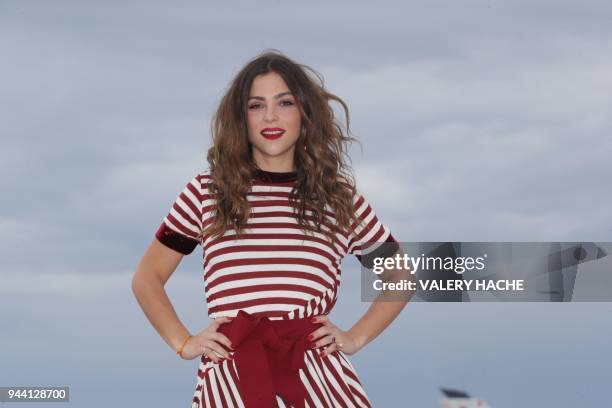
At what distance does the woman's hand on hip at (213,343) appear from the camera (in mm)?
4086

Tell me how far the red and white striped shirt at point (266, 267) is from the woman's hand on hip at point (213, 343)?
44 millimetres

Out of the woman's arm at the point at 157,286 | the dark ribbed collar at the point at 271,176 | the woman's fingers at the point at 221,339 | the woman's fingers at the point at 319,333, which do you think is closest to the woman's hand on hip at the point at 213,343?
the woman's fingers at the point at 221,339

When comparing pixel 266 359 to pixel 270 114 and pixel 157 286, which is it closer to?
pixel 157 286

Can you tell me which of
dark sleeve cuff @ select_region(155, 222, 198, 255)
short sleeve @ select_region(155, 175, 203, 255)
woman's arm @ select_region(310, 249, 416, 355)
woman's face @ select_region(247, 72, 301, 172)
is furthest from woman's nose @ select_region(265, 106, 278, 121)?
woman's arm @ select_region(310, 249, 416, 355)

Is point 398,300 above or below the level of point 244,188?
below

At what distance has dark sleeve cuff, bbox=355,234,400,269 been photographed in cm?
467

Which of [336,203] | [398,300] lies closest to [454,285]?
[398,300]

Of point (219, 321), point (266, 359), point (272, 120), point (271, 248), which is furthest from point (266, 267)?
point (272, 120)

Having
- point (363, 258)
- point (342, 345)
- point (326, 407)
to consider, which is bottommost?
point (326, 407)

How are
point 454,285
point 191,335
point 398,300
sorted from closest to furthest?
point 191,335
point 398,300
point 454,285

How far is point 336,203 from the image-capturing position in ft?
14.7

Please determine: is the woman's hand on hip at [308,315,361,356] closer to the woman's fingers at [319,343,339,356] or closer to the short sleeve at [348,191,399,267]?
the woman's fingers at [319,343,339,356]

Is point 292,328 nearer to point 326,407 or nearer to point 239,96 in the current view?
point 326,407

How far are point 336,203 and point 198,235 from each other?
655 mm
